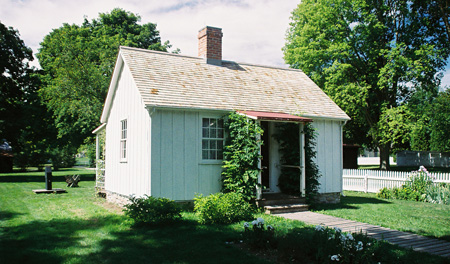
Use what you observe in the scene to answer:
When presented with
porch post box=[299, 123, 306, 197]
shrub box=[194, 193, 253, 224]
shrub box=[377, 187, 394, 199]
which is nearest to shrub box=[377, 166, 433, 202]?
shrub box=[377, 187, 394, 199]

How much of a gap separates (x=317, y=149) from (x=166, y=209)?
22.1ft

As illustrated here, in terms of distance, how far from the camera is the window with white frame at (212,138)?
453 inches

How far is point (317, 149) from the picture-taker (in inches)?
522

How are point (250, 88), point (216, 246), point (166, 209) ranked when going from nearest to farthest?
1. point (216, 246)
2. point (166, 209)
3. point (250, 88)

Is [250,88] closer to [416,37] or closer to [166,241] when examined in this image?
[166,241]

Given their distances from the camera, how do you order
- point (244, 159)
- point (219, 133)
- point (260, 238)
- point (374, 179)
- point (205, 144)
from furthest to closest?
point (374, 179) < point (219, 133) < point (205, 144) < point (244, 159) < point (260, 238)

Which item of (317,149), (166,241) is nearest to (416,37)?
(317,149)

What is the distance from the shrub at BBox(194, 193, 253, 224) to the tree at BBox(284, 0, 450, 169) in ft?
58.9

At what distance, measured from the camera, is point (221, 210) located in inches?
361

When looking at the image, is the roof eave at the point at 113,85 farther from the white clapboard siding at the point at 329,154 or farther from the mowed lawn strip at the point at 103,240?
the white clapboard siding at the point at 329,154

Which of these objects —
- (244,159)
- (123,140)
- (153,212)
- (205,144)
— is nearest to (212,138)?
(205,144)

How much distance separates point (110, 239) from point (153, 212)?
4.59 ft

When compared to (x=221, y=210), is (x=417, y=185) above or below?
below

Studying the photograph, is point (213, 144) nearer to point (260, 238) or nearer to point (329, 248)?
point (260, 238)
